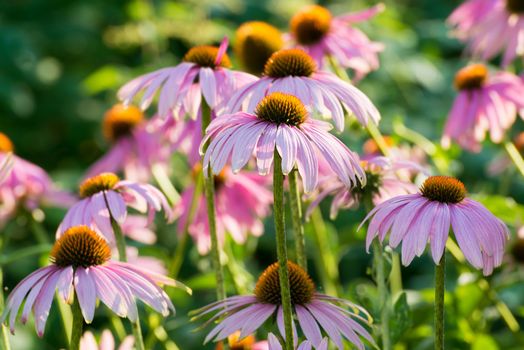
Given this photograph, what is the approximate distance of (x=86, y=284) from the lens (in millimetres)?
857

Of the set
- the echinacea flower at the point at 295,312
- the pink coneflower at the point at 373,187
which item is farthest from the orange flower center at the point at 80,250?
the pink coneflower at the point at 373,187

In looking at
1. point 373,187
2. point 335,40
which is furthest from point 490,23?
point 373,187

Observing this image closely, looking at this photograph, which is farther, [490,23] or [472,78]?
[490,23]

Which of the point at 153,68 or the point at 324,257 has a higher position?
the point at 153,68

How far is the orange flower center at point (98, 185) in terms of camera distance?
1.08m

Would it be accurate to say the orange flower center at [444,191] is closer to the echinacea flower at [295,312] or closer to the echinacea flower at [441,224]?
the echinacea flower at [441,224]

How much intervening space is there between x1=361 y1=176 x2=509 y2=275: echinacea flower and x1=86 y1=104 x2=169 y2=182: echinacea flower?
85 centimetres

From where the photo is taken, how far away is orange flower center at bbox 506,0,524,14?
1.67 meters

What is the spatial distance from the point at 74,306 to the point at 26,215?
28.0 inches

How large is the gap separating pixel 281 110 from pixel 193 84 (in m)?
0.27

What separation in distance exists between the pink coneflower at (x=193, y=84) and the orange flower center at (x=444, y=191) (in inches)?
10.5

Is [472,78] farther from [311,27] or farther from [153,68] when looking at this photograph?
[153,68]

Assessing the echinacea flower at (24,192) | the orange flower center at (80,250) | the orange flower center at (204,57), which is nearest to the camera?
the orange flower center at (80,250)

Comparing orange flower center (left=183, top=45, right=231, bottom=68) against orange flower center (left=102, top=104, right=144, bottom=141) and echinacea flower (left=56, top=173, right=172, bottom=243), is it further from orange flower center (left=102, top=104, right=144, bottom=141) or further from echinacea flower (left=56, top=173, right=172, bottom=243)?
orange flower center (left=102, top=104, right=144, bottom=141)
